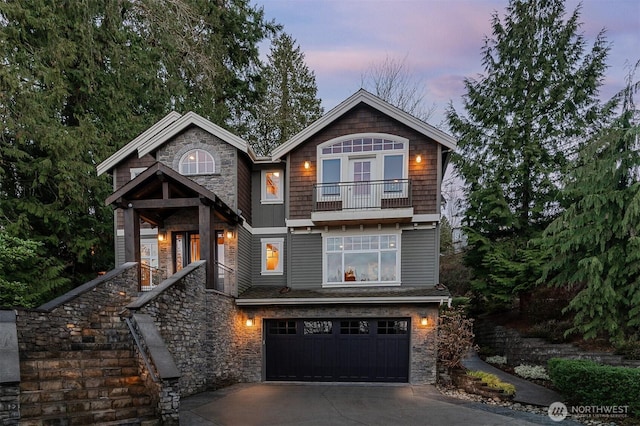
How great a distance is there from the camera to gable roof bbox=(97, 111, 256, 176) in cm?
1126

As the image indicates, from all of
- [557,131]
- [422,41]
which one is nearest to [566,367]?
[557,131]

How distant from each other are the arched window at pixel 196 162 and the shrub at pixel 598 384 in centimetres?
1161

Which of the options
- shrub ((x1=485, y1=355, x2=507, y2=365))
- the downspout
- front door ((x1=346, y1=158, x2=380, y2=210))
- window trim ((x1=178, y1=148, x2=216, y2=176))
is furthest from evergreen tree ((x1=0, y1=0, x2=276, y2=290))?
shrub ((x1=485, y1=355, x2=507, y2=365))

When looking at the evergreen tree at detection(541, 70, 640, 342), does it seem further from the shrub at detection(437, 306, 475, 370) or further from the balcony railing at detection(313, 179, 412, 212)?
the balcony railing at detection(313, 179, 412, 212)

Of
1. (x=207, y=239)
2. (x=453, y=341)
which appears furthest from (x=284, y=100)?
(x=453, y=341)

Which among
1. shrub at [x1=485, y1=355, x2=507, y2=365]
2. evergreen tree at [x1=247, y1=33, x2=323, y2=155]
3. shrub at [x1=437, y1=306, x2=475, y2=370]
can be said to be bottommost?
shrub at [x1=485, y1=355, x2=507, y2=365]

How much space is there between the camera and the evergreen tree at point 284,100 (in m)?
21.3

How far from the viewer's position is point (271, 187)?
12367 mm

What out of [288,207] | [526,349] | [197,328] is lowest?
[526,349]

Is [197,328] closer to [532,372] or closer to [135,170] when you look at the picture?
[135,170]

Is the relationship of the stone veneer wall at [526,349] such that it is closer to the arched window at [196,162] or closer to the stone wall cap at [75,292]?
the arched window at [196,162]

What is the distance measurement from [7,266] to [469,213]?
1691 cm

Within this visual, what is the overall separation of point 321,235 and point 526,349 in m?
8.03

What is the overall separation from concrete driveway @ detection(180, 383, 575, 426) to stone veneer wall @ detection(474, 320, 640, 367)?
11.7ft
